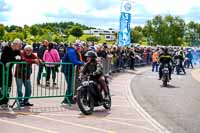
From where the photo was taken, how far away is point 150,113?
543 inches

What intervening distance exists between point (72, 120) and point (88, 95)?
4.00ft

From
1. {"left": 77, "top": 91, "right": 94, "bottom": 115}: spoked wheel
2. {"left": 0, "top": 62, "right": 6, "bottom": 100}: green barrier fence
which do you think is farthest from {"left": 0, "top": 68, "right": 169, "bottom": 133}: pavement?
{"left": 0, "top": 62, "right": 6, "bottom": 100}: green barrier fence

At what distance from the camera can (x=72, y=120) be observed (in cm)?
1178

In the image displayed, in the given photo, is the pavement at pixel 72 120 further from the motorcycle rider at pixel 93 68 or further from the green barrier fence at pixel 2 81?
the motorcycle rider at pixel 93 68

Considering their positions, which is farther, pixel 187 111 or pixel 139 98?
pixel 139 98

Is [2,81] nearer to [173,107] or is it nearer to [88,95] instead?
[88,95]

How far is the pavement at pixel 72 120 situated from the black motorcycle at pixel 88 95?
20cm

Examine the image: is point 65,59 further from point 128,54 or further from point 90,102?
point 128,54


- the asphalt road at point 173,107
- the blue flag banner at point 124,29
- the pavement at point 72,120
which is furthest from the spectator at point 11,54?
the blue flag banner at point 124,29

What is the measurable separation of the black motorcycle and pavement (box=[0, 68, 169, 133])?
0.20m

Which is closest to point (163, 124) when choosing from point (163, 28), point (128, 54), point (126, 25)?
point (126, 25)

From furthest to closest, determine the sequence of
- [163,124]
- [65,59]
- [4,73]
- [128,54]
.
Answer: [128,54] → [65,59] → [4,73] → [163,124]

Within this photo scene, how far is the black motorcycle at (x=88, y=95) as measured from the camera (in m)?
12.6

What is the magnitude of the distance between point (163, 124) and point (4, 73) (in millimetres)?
3919
